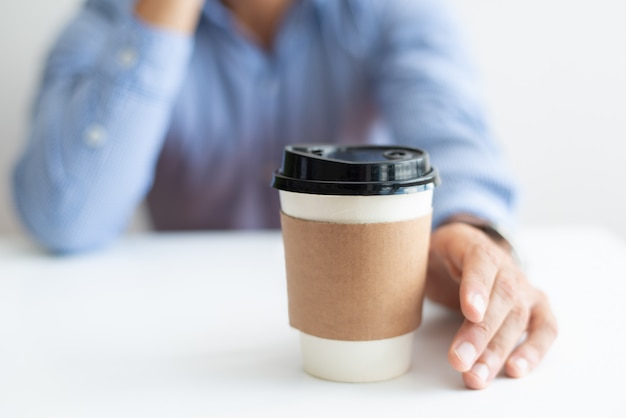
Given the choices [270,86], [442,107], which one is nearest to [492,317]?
[442,107]

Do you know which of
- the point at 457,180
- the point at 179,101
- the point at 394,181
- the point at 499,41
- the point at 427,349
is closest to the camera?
the point at 394,181

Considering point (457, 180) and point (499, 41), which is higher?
point (499, 41)

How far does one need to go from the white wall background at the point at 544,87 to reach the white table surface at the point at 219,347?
0.66 metres

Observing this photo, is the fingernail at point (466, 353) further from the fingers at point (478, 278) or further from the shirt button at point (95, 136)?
the shirt button at point (95, 136)

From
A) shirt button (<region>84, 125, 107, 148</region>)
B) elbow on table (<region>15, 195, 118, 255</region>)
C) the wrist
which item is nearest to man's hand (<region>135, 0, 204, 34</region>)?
shirt button (<region>84, 125, 107, 148</region>)

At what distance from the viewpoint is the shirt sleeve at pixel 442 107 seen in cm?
70

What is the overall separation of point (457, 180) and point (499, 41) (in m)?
0.77

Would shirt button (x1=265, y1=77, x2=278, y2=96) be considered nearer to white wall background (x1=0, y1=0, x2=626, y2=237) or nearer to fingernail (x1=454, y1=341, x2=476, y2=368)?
white wall background (x1=0, y1=0, x2=626, y2=237)

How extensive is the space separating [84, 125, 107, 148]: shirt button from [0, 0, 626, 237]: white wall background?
61cm

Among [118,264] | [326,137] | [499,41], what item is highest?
[499,41]

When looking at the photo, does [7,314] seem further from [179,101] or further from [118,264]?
[179,101]

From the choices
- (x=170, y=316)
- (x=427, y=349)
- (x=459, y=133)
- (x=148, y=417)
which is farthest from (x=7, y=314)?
(x=459, y=133)

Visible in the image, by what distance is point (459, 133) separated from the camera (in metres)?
0.79

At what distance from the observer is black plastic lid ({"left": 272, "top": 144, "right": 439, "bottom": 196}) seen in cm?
40
